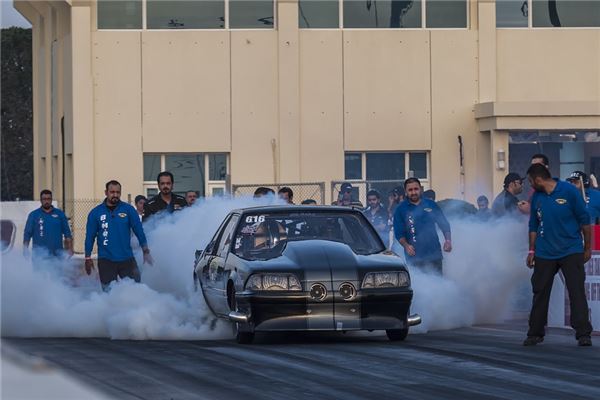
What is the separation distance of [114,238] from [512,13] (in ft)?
70.3

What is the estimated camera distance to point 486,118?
114 feet

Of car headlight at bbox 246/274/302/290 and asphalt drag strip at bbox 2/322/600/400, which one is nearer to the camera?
asphalt drag strip at bbox 2/322/600/400

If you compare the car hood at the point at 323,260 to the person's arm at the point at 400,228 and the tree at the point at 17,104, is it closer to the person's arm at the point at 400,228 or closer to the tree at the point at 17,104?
the person's arm at the point at 400,228

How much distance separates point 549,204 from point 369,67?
861 inches

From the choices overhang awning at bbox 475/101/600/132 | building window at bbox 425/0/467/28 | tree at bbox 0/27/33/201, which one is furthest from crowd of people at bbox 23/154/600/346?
tree at bbox 0/27/33/201

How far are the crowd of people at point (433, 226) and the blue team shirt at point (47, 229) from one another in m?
0.01

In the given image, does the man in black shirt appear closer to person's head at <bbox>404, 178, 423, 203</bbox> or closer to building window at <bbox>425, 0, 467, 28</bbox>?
person's head at <bbox>404, 178, 423, 203</bbox>

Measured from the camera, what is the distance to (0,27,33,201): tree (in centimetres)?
7150

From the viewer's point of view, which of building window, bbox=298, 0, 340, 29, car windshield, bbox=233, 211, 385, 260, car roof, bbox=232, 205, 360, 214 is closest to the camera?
car windshield, bbox=233, 211, 385, 260

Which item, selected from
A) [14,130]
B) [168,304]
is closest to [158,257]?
[168,304]

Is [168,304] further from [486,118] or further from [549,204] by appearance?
[486,118]

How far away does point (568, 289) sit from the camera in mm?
13117

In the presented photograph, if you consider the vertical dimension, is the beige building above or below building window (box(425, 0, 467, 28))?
below

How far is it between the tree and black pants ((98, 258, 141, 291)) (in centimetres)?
5617
